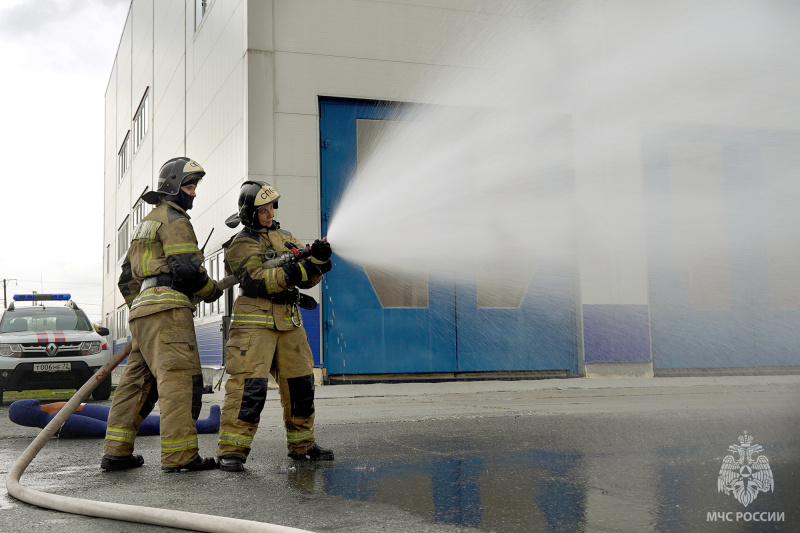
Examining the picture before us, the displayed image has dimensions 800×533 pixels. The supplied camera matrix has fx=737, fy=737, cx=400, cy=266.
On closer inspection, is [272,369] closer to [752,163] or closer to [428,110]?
[428,110]

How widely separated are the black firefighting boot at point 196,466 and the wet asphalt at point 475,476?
0.08m

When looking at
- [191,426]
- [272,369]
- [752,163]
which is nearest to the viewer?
[191,426]

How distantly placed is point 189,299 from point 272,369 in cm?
71

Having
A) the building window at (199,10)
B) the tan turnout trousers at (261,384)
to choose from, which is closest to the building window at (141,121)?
the building window at (199,10)

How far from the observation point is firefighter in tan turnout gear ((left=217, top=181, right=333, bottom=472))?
4570mm

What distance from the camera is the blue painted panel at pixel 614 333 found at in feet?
43.2

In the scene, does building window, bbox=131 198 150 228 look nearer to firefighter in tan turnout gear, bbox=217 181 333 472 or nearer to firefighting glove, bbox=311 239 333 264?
firefighter in tan turnout gear, bbox=217 181 333 472

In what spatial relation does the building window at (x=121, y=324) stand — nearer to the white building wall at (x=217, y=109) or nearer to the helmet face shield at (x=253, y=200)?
the white building wall at (x=217, y=109)

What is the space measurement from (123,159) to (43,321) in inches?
821

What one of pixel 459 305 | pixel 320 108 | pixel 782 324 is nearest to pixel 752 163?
pixel 782 324

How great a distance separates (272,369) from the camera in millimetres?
4887

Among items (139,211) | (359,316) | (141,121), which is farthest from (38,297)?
(141,121)

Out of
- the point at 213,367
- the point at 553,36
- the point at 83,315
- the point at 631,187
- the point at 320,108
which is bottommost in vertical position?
the point at 213,367

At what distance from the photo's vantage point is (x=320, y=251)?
4574mm
